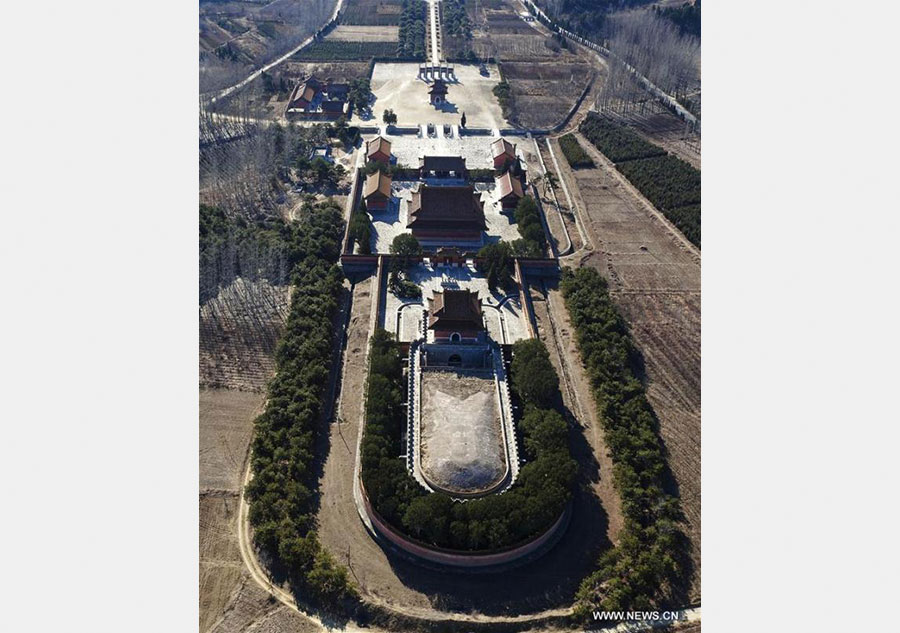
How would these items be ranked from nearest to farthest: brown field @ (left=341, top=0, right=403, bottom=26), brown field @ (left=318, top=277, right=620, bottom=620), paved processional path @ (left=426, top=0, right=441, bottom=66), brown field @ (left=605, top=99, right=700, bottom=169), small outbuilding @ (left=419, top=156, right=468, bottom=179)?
brown field @ (left=318, top=277, right=620, bottom=620), small outbuilding @ (left=419, top=156, right=468, bottom=179), brown field @ (left=605, top=99, right=700, bottom=169), paved processional path @ (left=426, top=0, right=441, bottom=66), brown field @ (left=341, top=0, right=403, bottom=26)

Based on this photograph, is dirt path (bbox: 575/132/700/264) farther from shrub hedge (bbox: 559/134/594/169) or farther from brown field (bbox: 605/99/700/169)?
brown field (bbox: 605/99/700/169)

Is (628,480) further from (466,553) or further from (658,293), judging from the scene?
(658,293)

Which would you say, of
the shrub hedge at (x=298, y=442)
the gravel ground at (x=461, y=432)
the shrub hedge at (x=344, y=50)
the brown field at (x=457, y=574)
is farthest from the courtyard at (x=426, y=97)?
the brown field at (x=457, y=574)

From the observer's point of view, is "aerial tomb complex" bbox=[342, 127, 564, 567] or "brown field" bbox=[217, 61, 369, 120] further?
"brown field" bbox=[217, 61, 369, 120]

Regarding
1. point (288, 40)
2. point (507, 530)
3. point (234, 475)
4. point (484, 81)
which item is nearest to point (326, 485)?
point (234, 475)

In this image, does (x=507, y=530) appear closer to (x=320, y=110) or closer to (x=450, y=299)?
(x=450, y=299)

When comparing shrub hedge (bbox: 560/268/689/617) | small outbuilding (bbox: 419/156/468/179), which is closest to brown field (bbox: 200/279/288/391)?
shrub hedge (bbox: 560/268/689/617)

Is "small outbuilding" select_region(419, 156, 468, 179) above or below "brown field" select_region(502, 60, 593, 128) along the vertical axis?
below

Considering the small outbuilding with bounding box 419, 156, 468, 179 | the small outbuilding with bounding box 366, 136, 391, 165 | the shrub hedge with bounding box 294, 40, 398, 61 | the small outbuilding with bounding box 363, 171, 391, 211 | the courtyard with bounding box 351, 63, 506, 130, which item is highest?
the shrub hedge with bounding box 294, 40, 398, 61

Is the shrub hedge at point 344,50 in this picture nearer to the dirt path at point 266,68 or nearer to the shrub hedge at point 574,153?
the dirt path at point 266,68
